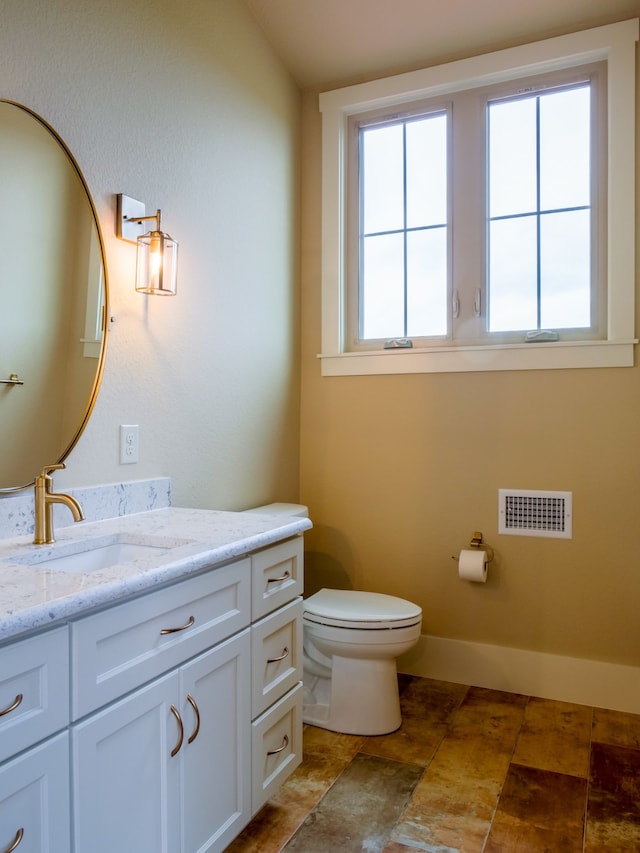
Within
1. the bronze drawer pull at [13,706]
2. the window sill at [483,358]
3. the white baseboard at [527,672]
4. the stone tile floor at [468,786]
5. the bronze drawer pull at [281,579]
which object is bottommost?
the stone tile floor at [468,786]

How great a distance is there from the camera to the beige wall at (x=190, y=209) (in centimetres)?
167

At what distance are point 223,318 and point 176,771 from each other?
1.55m

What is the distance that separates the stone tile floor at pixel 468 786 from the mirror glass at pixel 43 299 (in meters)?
1.20

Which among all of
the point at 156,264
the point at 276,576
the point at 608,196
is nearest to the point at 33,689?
the point at 276,576

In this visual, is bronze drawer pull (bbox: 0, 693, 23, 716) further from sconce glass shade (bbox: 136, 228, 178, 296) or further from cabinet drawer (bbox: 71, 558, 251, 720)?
sconce glass shade (bbox: 136, 228, 178, 296)

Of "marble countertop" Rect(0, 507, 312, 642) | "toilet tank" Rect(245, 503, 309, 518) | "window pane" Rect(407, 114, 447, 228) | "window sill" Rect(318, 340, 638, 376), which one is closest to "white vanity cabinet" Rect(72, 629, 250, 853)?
"marble countertop" Rect(0, 507, 312, 642)

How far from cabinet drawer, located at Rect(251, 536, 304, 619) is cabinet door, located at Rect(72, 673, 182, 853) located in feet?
1.18

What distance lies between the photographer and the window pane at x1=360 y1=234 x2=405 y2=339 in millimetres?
2857

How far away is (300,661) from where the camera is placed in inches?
70.5

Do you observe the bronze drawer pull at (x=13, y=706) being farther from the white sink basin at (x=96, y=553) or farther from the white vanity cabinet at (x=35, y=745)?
the white sink basin at (x=96, y=553)

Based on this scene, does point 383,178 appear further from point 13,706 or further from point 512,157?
point 13,706

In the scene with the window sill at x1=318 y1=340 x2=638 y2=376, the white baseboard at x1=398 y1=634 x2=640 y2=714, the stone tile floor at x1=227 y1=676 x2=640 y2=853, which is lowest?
the stone tile floor at x1=227 y1=676 x2=640 y2=853

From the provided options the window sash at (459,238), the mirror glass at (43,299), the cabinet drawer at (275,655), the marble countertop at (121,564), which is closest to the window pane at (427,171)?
the window sash at (459,238)

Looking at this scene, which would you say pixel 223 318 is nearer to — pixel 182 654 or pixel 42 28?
pixel 42 28
